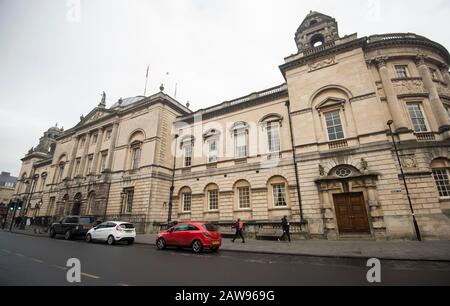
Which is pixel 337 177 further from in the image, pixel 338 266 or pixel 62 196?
pixel 62 196

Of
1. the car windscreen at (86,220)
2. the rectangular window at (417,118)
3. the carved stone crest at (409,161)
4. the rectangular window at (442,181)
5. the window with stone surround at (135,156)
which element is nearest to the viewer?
the rectangular window at (442,181)

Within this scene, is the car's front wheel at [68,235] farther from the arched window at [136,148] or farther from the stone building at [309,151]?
the arched window at [136,148]

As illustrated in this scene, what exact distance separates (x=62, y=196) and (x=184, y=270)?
30.4 meters

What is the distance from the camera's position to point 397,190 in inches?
496

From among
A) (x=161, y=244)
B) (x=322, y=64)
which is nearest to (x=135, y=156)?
(x=161, y=244)

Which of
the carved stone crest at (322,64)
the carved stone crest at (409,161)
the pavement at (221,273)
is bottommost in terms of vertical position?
the pavement at (221,273)

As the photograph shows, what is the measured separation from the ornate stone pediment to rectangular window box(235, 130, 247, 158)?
716 centimetres

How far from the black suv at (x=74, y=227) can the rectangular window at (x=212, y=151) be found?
12.2 m

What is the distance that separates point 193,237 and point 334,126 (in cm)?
1348

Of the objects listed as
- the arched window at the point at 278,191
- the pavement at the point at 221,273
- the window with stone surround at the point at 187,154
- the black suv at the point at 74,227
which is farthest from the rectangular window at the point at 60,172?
the arched window at the point at 278,191

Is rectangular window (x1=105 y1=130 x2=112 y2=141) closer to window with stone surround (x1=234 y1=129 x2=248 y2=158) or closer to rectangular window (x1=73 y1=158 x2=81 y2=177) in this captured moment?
rectangular window (x1=73 y1=158 x2=81 y2=177)

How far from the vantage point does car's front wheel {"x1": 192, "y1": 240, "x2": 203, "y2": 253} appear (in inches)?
413

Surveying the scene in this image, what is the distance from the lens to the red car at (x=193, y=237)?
34.5 ft

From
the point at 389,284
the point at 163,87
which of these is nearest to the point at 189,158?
the point at 163,87
